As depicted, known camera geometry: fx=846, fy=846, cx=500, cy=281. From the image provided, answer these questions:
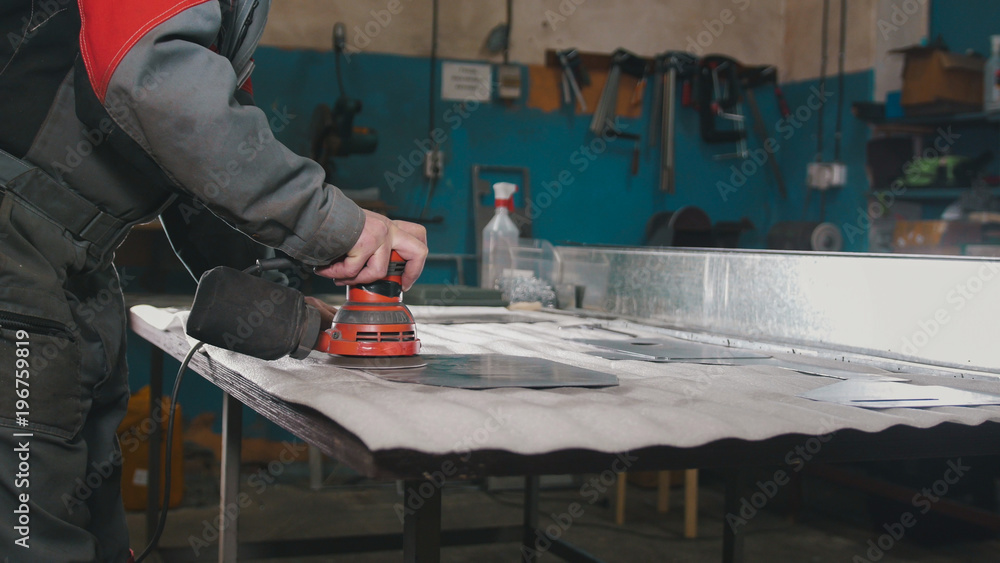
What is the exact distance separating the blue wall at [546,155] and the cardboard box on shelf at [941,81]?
525 mm

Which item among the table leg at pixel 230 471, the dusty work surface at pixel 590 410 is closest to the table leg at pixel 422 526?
the dusty work surface at pixel 590 410

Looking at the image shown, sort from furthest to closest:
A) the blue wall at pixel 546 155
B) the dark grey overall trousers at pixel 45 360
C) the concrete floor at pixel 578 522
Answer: the blue wall at pixel 546 155 → the concrete floor at pixel 578 522 → the dark grey overall trousers at pixel 45 360

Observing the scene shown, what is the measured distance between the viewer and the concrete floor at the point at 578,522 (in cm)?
301

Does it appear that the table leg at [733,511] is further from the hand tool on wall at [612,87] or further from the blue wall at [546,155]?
the hand tool on wall at [612,87]

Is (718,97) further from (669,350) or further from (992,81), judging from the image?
(669,350)

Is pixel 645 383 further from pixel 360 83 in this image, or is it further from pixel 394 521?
pixel 360 83

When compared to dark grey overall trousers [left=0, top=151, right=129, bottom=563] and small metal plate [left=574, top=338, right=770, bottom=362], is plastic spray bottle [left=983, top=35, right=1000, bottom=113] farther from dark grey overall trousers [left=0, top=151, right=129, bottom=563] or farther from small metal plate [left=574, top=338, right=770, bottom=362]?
dark grey overall trousers [left=0, top=151, right=129, bottom=563]

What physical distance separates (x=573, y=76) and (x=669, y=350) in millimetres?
3007

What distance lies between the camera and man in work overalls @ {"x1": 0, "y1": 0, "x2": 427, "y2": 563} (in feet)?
3.26

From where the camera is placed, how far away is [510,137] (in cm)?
432

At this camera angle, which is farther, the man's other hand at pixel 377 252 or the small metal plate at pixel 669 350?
the small metal plate at pixel 669 350

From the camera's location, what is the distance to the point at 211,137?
100 cm
